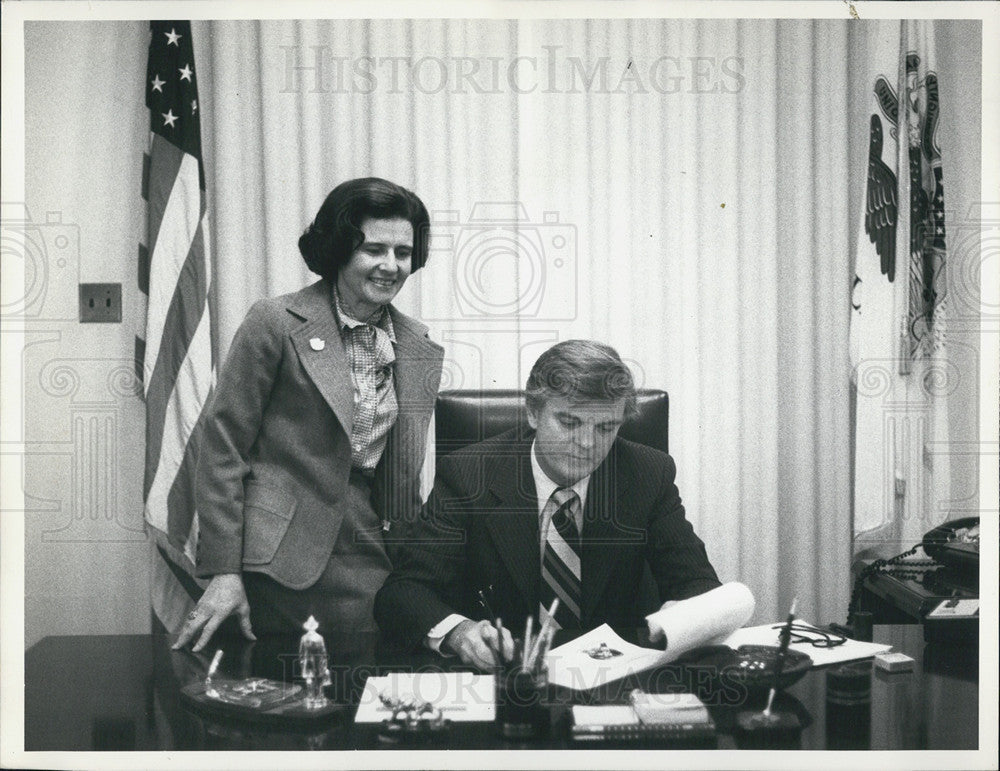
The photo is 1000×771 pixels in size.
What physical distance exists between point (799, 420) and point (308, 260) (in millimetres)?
1038

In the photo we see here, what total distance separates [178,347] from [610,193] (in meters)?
0.91

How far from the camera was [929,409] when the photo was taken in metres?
1.75

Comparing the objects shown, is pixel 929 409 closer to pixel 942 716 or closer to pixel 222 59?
pixel 942 716

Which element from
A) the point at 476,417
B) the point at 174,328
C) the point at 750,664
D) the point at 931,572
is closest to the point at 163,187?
the point at 174,328

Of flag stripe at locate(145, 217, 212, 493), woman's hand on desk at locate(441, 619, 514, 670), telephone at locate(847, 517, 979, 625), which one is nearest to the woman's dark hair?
flag stripe at locate(145, 217, 212, 493)

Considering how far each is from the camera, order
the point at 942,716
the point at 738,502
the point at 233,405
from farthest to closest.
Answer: the point at 738,502 < the point at 233,405 < the point at 942,716

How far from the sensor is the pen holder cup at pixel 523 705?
1.35 m

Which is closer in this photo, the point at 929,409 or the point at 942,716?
the point at 942,716

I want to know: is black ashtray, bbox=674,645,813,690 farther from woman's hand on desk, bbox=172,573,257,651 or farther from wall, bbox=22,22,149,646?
wall, bbox=22,22,149,646

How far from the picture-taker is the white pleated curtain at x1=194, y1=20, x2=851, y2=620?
1.71 m

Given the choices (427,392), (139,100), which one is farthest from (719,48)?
(139,100)

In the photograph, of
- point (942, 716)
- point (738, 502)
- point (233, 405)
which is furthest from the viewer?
point (738, 502)

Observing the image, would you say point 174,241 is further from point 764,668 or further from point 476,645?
point 764,668

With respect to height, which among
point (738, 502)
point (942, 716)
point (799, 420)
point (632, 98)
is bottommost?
point (942, 716)
